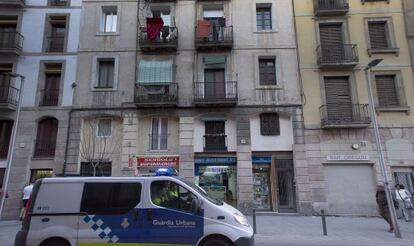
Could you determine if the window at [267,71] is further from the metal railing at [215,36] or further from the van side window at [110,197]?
the van side window at [110,197]

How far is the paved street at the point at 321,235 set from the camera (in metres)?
9.45

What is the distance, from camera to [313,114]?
17453 millimetres

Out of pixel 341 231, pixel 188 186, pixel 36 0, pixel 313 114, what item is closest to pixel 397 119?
pixel 313 114

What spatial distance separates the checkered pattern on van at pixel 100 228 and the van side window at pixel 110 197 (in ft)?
0.49

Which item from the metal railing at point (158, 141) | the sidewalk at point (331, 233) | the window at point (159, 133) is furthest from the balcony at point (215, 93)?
the sidewalk at point (331, 233)

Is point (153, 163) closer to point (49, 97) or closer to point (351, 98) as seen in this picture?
point (49, 97)

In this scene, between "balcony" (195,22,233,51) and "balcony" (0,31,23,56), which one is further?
"balcony" (195,22,233,51)

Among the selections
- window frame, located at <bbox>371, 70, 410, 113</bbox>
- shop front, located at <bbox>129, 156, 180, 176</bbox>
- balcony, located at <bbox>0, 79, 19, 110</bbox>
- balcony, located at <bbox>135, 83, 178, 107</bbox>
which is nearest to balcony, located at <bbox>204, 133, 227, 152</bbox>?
shop front, located at <bbox>129, 156, 180, 176</bbox>

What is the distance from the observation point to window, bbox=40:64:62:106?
18.3 meters

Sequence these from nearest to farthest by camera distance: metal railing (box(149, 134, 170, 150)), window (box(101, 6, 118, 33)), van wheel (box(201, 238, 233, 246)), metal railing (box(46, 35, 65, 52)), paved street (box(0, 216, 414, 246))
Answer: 1. van wheel (box(201, 238, 233, 246))
2. paved street (box(0, 216, 414, 246))
3. metal railing (box(149, 134, 170, 150))
4. metal railing (box(46, 35, 65, 52))
5. window (box(101, 6, 118, 33))

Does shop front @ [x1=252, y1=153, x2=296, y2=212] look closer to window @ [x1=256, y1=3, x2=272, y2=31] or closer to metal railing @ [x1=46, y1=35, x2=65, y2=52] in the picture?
window @ [x1=256, y1=3, x2=272, y2=31]

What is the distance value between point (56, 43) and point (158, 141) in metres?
9.08

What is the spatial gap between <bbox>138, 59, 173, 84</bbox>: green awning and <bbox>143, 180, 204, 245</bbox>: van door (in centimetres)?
1168

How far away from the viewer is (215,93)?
59.5 ft
